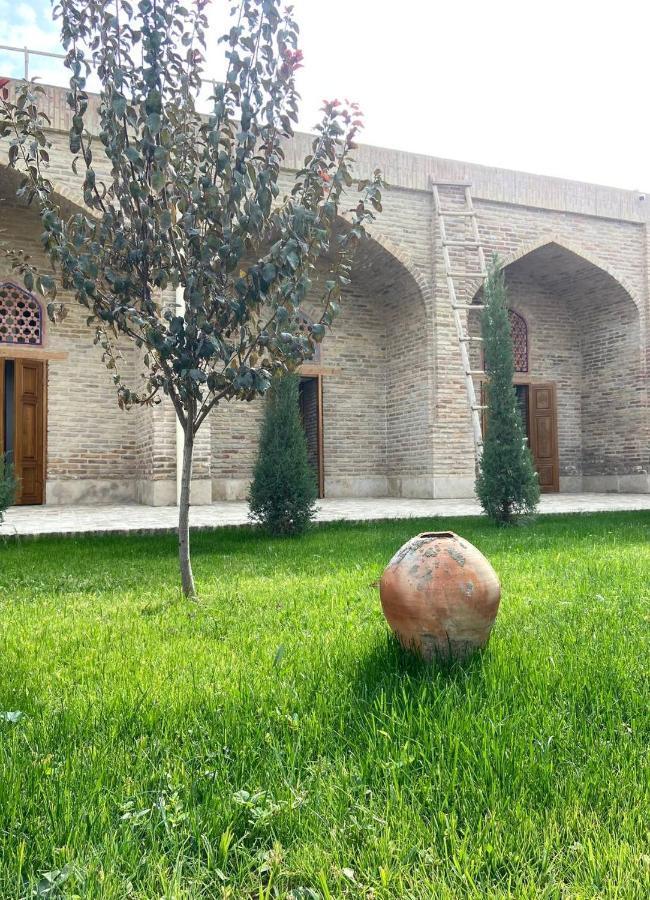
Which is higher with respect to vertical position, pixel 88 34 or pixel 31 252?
pixel 31 252

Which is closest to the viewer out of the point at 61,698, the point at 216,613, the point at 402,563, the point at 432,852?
the point at 432,852

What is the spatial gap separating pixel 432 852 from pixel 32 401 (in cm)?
1142

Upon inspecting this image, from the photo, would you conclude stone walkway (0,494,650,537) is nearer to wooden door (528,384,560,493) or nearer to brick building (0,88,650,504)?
brick building (0,88,650,504)

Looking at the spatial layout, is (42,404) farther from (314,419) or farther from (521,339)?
(521,339)

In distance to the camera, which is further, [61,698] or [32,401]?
[32,401]

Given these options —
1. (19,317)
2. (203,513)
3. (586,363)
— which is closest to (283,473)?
(203,513)

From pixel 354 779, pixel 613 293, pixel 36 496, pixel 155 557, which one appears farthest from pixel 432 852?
pixel 613 293

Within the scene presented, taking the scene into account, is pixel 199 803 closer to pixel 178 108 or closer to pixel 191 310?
pixel 191 310

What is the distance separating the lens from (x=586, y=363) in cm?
1555

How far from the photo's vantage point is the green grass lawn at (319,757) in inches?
55.7

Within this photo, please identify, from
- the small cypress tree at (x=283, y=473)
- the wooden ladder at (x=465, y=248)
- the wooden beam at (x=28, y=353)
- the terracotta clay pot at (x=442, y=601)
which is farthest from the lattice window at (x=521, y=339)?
the terracotta clay pot at (x=442, y=601)

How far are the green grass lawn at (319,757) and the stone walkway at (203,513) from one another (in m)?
4.13

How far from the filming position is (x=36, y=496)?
38.0 feet

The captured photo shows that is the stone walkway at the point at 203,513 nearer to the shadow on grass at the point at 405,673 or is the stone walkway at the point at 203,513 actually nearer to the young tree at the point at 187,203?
the young tree at the point at 187,203
